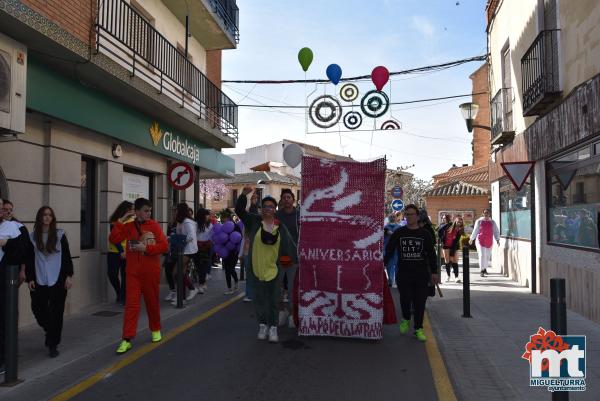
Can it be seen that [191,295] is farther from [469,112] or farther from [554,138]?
[469,112]

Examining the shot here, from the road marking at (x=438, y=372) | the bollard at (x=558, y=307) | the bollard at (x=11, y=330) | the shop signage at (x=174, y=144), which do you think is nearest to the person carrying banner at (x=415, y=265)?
the road marking at (x=438, y=372)

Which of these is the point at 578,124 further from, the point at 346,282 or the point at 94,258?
the point at 94,258

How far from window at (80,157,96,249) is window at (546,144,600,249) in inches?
Answer: 325

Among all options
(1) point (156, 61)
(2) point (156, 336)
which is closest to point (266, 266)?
(2) point (156, 336)

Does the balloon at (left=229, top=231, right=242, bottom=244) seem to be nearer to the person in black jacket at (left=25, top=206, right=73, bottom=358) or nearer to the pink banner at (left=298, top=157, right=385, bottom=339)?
the pink banner at (left=298, top=157, right=385, bottom=339)

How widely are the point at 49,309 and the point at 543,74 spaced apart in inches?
339

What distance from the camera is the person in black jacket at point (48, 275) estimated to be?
19.2 feet

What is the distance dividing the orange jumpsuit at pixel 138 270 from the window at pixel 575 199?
598 cm

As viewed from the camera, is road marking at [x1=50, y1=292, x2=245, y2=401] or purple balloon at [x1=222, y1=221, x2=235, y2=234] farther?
purple balloon at [x1=222, y1=221, x2=235, y2=234]

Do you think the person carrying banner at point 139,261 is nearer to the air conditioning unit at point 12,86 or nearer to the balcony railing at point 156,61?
the air conditioning unit at point 12,86

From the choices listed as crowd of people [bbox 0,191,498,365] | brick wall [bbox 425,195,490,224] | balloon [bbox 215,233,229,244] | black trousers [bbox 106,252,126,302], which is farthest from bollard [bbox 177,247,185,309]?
brick wall [bbox 425,195,490,224]

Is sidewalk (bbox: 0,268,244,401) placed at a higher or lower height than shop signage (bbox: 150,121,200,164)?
lower

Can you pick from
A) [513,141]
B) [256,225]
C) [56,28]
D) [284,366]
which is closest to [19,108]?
[56,28]

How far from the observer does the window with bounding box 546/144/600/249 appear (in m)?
7.93
